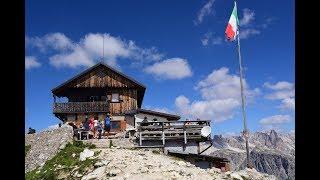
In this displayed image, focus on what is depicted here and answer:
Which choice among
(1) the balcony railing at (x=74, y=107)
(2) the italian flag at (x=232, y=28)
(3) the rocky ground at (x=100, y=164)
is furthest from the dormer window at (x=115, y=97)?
(2) the italian flag at (x=232, y=28)

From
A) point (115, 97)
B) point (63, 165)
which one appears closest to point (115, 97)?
point (115, 97)

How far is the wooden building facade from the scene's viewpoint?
164 ft

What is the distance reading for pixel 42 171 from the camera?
25453 mm

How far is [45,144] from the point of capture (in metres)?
30.6

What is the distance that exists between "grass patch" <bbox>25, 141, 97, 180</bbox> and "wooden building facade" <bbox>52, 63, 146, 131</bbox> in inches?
832

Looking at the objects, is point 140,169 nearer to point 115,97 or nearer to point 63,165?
point 63,165

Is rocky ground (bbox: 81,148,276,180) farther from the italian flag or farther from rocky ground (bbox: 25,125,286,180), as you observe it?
the italian flag

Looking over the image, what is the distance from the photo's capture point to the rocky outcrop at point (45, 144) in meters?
28.3

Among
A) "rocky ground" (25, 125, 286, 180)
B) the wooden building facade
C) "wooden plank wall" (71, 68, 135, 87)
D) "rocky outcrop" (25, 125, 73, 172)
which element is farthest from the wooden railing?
"wooden plank wall" (71, 68, 135, 87)

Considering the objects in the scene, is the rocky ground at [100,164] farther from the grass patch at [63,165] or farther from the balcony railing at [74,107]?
the balcony railing at [74,107]

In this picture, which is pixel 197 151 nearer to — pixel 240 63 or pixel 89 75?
pixel 240 63

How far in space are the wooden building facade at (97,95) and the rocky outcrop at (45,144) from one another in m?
15.6

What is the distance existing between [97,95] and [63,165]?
90.2 ft
